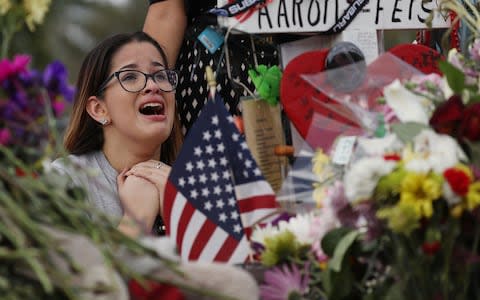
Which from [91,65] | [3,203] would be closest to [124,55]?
[91,65]

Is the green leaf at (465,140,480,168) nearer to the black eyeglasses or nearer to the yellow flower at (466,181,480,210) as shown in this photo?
the yellow flower at (466,181,480,210)

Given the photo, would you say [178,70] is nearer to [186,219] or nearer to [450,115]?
[186,219]

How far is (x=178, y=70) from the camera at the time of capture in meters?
3.55

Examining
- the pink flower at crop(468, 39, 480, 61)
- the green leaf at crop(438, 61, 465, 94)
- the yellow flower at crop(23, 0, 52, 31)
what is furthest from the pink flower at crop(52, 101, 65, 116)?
the pink flower at crop(468, 39, 480, 61)

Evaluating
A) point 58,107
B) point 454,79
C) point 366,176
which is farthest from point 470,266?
point 58,107

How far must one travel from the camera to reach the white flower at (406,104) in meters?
1.90

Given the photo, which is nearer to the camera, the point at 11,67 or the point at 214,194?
the point at 11,67

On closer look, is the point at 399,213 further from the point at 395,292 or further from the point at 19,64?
the point at 19,64

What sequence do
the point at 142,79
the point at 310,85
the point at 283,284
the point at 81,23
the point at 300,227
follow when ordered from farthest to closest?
1. the point at 81,23
2. the point at 142,79
3. the point at 310,85
4. the point at 300,227
5. the point at 283,284

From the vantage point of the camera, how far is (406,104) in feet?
6.36

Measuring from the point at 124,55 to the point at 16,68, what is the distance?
5.53 ft

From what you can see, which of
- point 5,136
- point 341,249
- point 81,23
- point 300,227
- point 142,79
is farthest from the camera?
point 81,23

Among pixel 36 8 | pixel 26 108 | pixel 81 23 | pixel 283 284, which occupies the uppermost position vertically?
pixel 36 8

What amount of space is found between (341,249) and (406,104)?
0.99ft
